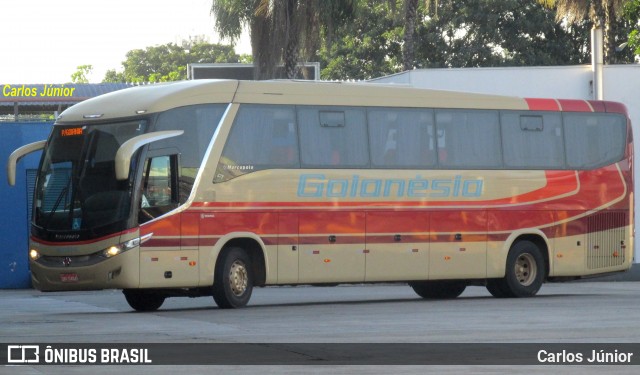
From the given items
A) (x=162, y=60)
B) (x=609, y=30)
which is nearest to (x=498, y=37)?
(x=609, y=30)

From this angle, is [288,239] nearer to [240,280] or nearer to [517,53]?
[240,280]

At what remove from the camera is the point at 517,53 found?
67.8 metres

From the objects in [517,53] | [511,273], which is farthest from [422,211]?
[517,53]

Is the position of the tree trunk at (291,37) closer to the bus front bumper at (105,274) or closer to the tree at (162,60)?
the bus front bumper at (105,274)

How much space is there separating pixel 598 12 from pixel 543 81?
38.3 feet

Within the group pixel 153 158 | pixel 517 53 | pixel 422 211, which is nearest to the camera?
pixel 153 158

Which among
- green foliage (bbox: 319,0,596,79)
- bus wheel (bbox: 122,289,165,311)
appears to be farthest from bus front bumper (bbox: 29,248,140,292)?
green foliage (bbox: 319,0,596,79)

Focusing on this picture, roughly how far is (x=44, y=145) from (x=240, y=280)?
3.79 meters

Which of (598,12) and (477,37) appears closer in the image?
(598,12)

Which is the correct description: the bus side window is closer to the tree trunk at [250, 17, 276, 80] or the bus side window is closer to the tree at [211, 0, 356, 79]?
the tree at [211, 0, 356, 79]

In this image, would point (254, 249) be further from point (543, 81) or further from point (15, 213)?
point (543, 81)

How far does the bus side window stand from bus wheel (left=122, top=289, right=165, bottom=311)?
183 cm

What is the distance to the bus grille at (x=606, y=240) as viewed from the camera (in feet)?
90.6

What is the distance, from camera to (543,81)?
38.4 m
